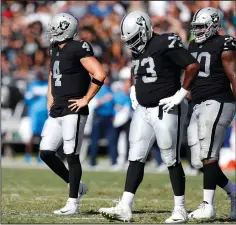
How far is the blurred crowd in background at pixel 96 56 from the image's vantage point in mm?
14828

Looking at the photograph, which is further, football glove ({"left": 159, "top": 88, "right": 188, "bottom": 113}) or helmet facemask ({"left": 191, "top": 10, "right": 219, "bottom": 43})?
helmet facemask ({"left": 191, "top": 10, "right": 219, "bottom": 43})

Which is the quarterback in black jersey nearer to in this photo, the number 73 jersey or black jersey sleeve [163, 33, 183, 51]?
the number 73 jersey

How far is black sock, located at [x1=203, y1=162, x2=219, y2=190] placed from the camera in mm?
7367

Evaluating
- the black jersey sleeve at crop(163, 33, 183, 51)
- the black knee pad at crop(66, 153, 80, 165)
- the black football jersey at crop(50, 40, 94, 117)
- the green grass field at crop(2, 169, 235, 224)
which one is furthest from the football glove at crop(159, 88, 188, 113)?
the black knee pad at crop(66, 153, 80, 165)

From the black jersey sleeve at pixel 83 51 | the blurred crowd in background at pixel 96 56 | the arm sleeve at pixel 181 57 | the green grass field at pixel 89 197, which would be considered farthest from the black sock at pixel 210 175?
the blurred crowd in background at pixel 96 56

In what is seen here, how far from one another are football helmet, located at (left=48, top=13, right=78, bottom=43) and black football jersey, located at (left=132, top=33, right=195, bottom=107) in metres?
1.05

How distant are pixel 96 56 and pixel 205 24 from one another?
10024 millimetres

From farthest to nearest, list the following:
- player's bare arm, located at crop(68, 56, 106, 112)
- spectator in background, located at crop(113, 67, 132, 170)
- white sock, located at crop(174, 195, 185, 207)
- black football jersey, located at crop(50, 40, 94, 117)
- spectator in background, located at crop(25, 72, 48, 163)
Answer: spectator in background, located at crop(25, 72, 48, 163) < spectator in background, located at crop(113, 67, 132, 170) < black football jersey, located at crop(50, 40, 94, 117) < player's bare arm, located at crop(68, 56, 106, 112) < white sock, located at crop(174, 195, 185, 207)

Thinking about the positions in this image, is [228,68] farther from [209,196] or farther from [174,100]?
[209,196]

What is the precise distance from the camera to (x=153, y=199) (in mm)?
9297

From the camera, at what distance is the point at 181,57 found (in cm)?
668

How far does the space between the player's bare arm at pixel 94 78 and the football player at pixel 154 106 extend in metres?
0.63

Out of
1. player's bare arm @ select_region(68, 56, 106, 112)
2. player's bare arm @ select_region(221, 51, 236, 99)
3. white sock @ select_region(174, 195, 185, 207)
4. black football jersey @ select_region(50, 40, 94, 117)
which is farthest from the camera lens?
black football jersey @ select_region(50, 40, 94, 117)

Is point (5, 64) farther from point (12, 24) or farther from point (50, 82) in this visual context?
point (50, 82)
